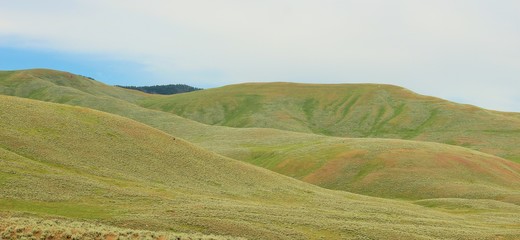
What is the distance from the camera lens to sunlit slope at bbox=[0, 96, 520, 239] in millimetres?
49844

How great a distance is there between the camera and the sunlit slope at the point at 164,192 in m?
49.8

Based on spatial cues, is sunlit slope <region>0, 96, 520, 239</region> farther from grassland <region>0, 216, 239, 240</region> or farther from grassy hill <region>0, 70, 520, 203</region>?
grassy hill <region>0, 70, 520, 203</region>

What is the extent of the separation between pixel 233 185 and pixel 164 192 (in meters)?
15.1

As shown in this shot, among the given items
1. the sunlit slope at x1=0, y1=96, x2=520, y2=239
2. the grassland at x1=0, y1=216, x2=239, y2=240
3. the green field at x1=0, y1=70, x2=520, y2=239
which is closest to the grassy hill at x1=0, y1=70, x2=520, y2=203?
the green field at x1=0, y1=70, x2=520, y2=239

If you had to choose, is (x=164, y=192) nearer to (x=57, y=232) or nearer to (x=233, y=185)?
(x=233, y=185)

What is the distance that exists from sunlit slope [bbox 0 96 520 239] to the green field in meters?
0.18

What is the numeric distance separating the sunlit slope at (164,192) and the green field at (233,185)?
175 mm

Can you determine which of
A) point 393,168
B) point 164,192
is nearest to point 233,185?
point 164,192

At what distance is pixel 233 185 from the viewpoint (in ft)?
250

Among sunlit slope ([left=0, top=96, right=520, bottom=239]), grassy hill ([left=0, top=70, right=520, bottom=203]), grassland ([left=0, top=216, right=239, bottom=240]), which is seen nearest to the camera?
grassland ([left=0, top=216, right=239, bottom=240])

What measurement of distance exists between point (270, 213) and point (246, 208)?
2722 mm

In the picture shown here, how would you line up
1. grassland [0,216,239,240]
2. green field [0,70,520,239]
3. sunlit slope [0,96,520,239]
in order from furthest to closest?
green field [0,70,520,239], sunlit slope [0,96,520,239], grassland [0,216,239,240]

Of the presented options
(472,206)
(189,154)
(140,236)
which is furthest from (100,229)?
(472,206)

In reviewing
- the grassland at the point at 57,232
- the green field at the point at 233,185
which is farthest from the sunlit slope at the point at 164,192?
the grassland at the point at 57,232
